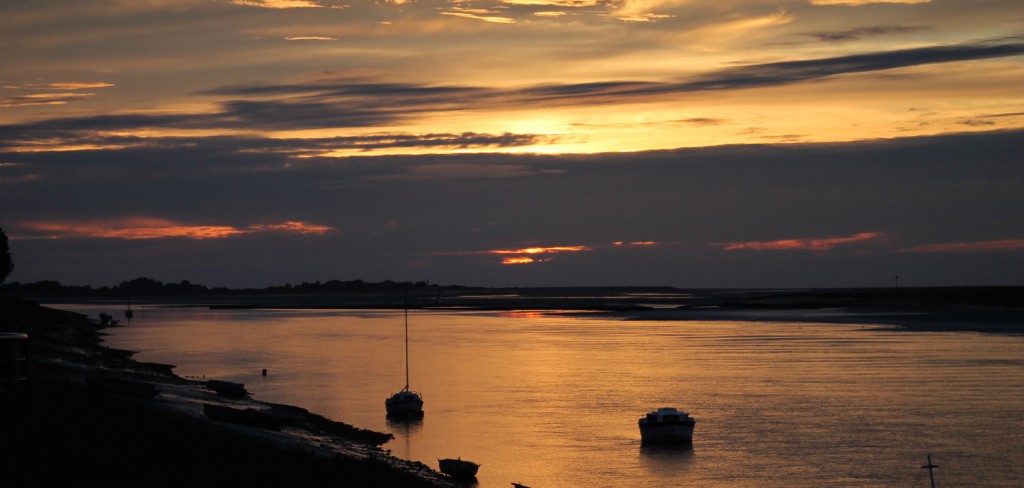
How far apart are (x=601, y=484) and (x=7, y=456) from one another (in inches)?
717

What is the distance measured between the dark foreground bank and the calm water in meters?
3.84

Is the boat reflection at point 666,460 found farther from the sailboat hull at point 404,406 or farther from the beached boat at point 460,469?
the sailboat hull at point 404,406

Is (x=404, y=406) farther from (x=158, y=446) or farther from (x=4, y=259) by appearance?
(x=4, y=259)

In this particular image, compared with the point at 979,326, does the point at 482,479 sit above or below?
below

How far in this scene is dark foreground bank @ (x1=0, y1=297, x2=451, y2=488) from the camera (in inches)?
983

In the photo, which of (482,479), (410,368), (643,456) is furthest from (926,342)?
(482,479)

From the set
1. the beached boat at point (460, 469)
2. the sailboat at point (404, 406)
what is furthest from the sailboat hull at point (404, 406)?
the beached boat at point (460, 469)

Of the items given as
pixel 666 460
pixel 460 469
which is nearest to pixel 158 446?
pixel 460 469

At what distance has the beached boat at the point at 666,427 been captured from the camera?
1625 inches

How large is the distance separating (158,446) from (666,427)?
20152 millimetres

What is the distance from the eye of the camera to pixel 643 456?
39.8 metres

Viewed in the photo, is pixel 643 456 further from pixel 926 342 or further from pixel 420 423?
pixel 926 342

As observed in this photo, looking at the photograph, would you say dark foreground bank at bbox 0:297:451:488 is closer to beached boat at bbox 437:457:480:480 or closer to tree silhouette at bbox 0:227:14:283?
beached boat at bbox 437:457:480:480

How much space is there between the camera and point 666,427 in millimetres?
41312
